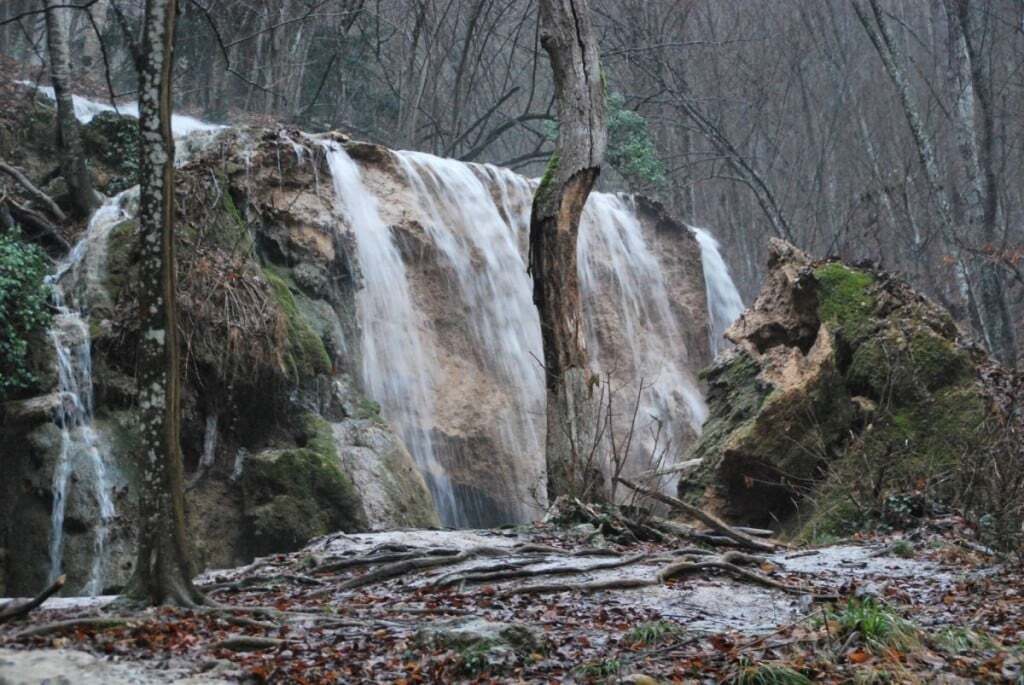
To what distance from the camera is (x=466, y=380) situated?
16.3 metres

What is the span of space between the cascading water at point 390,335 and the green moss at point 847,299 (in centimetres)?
564

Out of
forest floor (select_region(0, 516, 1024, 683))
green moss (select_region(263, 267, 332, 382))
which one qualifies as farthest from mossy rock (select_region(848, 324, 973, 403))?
green moss (select_region(263, 267, 332, 382))

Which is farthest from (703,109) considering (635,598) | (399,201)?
(635,598)

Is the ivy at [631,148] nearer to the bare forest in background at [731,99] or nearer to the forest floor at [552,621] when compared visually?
the bare forest in background at [731,99]

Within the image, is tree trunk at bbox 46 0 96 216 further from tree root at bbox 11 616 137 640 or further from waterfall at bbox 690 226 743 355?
waterfall at bbox 690 226 743 355

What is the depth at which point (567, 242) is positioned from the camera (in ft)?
34.0

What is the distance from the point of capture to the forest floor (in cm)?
488

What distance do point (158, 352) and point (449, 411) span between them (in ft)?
32.2

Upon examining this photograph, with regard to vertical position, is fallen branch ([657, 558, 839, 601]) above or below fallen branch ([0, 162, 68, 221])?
below

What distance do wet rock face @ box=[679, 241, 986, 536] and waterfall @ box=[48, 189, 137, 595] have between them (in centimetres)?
664

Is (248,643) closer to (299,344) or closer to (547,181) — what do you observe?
(547,181)

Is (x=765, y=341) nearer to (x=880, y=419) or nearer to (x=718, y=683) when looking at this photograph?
(x=880, y=419)

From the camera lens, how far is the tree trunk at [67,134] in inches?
552

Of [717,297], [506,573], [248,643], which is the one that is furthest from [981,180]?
[248,643]
